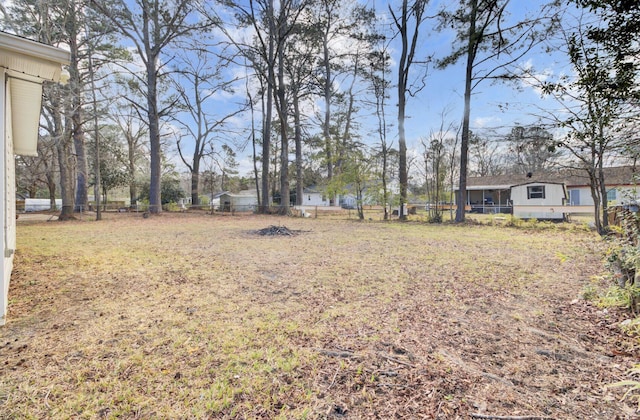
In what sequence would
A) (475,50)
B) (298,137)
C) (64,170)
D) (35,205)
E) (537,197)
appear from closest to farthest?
(475,50) → (64,170) → (537,197) → (298,137) → (35,205)

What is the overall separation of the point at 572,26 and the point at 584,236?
6.52m

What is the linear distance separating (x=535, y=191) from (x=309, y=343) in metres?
23.1

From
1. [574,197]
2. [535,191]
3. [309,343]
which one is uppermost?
[535,191]

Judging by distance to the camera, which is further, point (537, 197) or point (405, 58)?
point (537, 197)

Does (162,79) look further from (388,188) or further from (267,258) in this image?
(267,258)

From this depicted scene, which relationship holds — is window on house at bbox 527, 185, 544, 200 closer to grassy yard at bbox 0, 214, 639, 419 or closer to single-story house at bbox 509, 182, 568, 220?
single-story house at bbox 509, 182, 568, 220

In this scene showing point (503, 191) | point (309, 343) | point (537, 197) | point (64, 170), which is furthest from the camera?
point (503, 191)

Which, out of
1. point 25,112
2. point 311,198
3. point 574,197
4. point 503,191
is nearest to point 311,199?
point 311,198

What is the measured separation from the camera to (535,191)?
19812mm

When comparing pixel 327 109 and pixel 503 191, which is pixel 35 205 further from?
pixel 503 191

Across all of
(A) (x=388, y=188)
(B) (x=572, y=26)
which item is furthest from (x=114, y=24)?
(B) (x=572, y=26)

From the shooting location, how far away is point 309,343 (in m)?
2.52

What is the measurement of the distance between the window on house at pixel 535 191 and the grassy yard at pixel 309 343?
17.8 meters

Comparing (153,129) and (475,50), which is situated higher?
(475,50)
